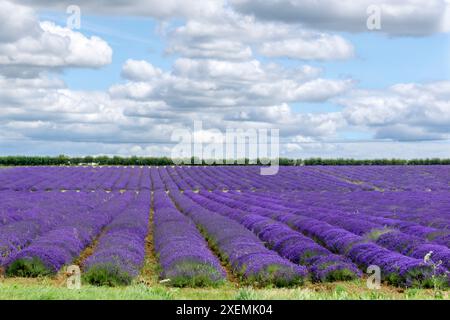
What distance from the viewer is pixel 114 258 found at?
40.7 feet

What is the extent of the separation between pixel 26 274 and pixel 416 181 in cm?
4295

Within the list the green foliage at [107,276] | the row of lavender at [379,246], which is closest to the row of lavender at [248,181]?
the row of lavender at [379,246]

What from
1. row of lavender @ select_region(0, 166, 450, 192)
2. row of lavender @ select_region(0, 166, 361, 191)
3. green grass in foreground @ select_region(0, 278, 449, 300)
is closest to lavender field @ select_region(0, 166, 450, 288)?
green grass in foreground @ select_region(0, 278, 449, 300)

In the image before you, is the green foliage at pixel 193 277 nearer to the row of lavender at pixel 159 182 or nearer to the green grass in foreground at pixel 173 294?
the green grass in foreground at pixel 173 294

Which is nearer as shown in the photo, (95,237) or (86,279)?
(86,279)

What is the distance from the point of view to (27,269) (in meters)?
12.7

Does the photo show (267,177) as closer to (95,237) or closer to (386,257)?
(95,237)

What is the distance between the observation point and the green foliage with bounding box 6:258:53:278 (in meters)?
12.6

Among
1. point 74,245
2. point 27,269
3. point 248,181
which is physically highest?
point 248,181

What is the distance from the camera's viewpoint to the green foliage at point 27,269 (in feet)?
41.4

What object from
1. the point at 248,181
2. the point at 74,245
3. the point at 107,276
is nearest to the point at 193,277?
the point at 107,276

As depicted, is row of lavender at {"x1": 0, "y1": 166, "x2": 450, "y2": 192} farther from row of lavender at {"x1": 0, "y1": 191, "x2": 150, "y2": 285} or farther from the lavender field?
row of lavender at {"x1": 0, "y1": 191, "x2": 150, "y2": 285}

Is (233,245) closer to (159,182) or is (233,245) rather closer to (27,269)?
(27,269)
